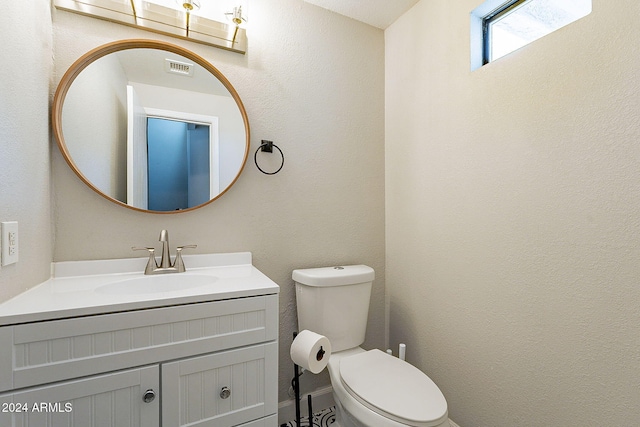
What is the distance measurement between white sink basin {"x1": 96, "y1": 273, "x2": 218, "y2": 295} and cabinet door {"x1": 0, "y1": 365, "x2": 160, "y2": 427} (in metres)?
0.39

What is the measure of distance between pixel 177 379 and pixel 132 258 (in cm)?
63

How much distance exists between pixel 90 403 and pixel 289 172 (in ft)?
4.02

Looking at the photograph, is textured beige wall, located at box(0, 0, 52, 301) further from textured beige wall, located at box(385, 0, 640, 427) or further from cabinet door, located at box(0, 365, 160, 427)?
textured beige wall, located at box(385, 0, 640, 427)

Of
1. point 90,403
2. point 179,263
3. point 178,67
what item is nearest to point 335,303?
point 179,263

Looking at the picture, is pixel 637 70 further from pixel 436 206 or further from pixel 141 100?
pixel 141 100

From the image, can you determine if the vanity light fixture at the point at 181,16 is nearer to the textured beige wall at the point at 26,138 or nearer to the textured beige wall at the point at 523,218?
the textured beige wall at the point at 26,138

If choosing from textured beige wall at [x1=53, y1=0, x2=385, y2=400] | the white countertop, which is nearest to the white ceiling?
textured beige wall at [x1=53, y1=0, x2=385, y2=400]

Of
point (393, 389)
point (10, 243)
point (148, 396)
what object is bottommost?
point (393, 389)

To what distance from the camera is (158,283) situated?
131cm

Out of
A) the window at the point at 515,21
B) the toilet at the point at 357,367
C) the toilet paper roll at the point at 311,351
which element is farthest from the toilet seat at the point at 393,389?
the window at the point at 515,21

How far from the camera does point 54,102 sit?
48.3 inches

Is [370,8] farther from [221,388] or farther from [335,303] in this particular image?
[221,388]

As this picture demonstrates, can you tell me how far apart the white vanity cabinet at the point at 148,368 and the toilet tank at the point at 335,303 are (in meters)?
0.42

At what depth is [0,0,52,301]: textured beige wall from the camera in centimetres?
92
